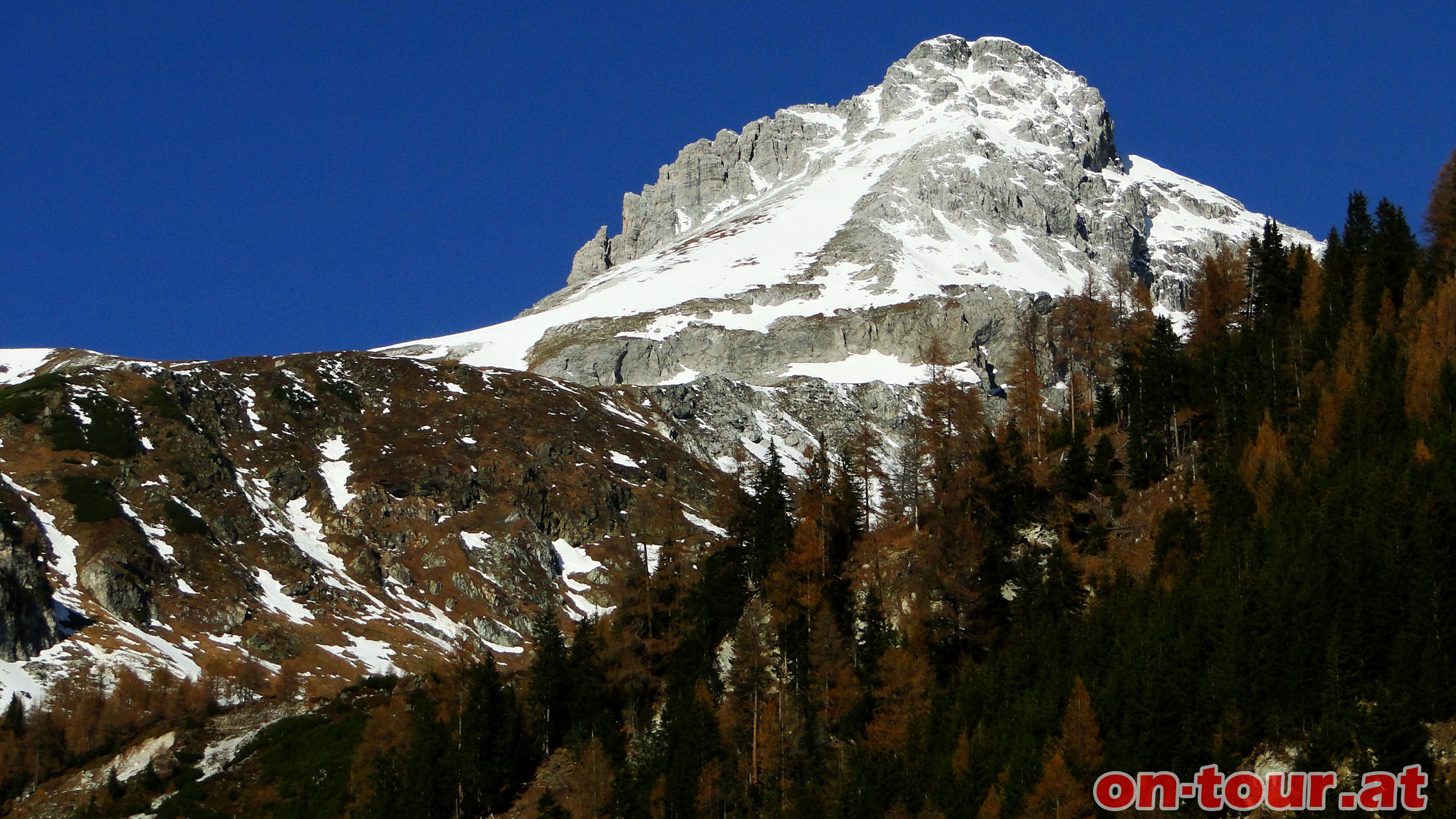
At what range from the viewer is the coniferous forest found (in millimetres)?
60312

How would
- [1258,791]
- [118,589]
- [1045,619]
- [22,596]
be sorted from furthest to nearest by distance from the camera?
[118,589], [22,596], [1045,619], [1258,791]

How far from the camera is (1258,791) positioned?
5528 centimetres

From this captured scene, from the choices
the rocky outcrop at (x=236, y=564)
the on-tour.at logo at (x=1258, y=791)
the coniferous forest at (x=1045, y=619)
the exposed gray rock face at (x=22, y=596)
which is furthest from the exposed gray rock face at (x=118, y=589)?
the on-tour.at logo at (x=1258, y=791)

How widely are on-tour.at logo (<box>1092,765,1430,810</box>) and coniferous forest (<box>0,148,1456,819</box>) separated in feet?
2.63

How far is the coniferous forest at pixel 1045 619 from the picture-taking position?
6031 cm

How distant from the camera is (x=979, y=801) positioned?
65.1m

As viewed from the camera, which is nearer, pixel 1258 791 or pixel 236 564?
pixel 1258 791

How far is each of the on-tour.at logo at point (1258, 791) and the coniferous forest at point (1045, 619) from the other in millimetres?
801

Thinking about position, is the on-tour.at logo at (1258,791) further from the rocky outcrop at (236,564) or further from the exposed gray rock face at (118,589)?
the exposed gray rock face at (118,589)

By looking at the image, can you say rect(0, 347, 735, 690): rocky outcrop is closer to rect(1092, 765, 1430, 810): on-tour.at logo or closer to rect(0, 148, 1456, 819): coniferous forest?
rect(0, 148, 1456, 819): coniferous forest

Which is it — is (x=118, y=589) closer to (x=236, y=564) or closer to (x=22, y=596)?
(x=22, y=596)

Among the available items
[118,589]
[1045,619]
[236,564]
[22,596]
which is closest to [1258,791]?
[1045,619]

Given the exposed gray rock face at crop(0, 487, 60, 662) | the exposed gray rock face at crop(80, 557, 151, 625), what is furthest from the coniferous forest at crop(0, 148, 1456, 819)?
the exposed gray rock face at crop(80, 557, 151, 625)

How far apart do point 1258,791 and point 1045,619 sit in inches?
775
